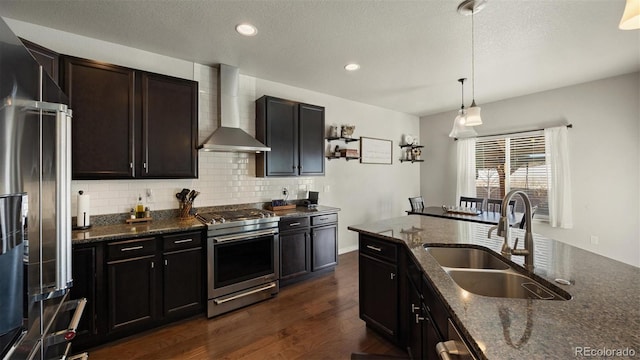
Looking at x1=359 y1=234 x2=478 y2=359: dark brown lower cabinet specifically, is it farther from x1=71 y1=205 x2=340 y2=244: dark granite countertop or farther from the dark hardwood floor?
x1=71 y1=205 x2=340 y2=244: dark granite countertop

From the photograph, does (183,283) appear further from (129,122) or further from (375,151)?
(375,151)

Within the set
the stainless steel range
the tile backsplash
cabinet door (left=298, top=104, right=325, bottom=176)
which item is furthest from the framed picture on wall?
the stainless steel range

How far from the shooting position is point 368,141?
4.92m

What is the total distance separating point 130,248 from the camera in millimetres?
2146

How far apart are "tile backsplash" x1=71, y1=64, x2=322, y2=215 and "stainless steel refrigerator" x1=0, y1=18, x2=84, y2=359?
1.60 metres

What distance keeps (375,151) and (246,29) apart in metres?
3.35

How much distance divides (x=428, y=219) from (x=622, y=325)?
1852 millimetres

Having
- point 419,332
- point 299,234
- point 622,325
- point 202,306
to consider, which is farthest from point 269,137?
point 622,325

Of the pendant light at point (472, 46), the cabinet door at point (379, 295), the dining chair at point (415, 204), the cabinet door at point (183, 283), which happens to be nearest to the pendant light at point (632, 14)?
the pendant light at point (472, 46)

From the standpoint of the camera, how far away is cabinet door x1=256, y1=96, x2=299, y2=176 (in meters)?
3.30

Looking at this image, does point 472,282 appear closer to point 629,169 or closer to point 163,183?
point 163,183

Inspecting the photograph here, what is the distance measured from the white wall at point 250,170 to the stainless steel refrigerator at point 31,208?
1.71m

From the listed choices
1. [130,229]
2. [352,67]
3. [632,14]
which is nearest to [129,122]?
[130,229]

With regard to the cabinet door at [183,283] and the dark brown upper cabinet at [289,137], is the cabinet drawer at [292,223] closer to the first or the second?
the dark brown upper cabinet at [289,137]
